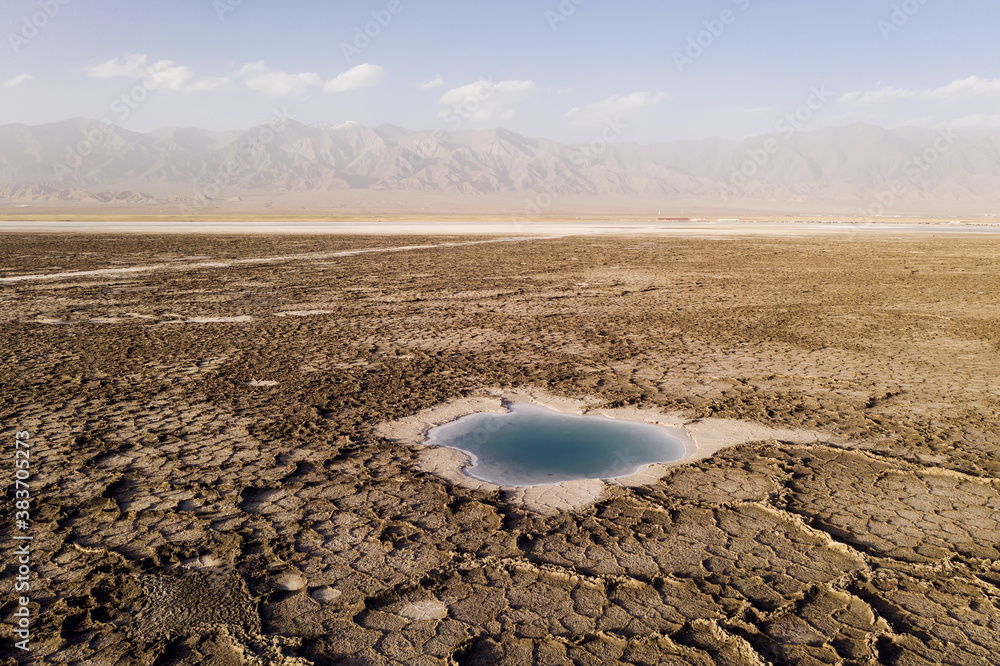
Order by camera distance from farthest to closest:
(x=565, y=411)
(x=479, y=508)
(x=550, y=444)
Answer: (x=565, y=411) → (x=550, y=444) → (x=479, y=508)

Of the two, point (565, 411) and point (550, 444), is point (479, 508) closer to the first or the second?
point (550, 444)

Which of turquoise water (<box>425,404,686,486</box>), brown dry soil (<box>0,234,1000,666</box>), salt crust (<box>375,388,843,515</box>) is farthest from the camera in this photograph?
turquoise water (<box>425,404,686,486</box>)

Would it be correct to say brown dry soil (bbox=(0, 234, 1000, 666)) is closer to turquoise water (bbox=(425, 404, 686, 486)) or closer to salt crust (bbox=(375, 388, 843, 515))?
salt crust (bbox=(375, 388, 843, 515))

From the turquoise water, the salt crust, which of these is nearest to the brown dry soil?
the salt crust

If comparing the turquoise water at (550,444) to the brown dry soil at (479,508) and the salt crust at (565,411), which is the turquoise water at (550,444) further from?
the brown dry soil at (479,508)

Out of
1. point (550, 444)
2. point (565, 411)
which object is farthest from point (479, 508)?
point (565, 411)

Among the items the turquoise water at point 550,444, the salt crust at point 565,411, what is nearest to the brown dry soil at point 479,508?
the salt crust at point 565,411

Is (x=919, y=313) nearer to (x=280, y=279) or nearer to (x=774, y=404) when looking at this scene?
(x=774, y=404)
